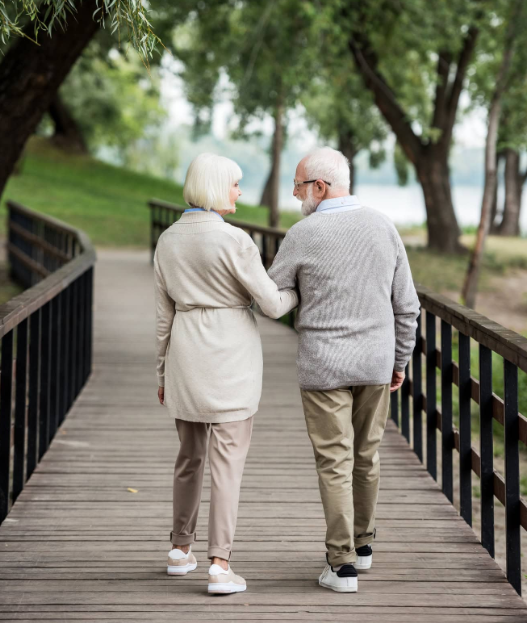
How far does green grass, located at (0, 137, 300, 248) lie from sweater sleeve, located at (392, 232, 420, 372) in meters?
18.9

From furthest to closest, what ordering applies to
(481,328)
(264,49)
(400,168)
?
1. (400,168)
2. (264,49)
3. (481,328)

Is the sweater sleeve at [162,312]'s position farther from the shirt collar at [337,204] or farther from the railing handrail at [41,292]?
the railing handrail at [41,292]

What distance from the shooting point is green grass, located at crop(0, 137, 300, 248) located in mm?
24172

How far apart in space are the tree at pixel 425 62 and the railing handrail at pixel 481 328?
11952 mm

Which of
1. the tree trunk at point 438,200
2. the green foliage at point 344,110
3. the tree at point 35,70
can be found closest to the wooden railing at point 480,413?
the tree at point 35,70

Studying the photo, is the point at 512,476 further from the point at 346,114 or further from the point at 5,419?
the point at 346,114

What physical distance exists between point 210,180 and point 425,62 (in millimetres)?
18160

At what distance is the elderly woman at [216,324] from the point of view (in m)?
3.39

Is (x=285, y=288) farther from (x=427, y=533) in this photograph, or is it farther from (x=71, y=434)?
(x=71, y=434)

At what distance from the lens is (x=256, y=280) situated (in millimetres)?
3387

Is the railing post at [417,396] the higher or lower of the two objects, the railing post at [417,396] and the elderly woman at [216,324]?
the lower

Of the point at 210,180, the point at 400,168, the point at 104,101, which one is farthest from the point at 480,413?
the point at 104,101

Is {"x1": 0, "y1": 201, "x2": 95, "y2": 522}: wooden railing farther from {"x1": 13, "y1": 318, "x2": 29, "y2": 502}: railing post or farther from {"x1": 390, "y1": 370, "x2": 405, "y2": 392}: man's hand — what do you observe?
{"x1": 390, "y1": 370, "x2": 405, "y2": 392}: man's hand

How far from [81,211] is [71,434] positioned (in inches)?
838
